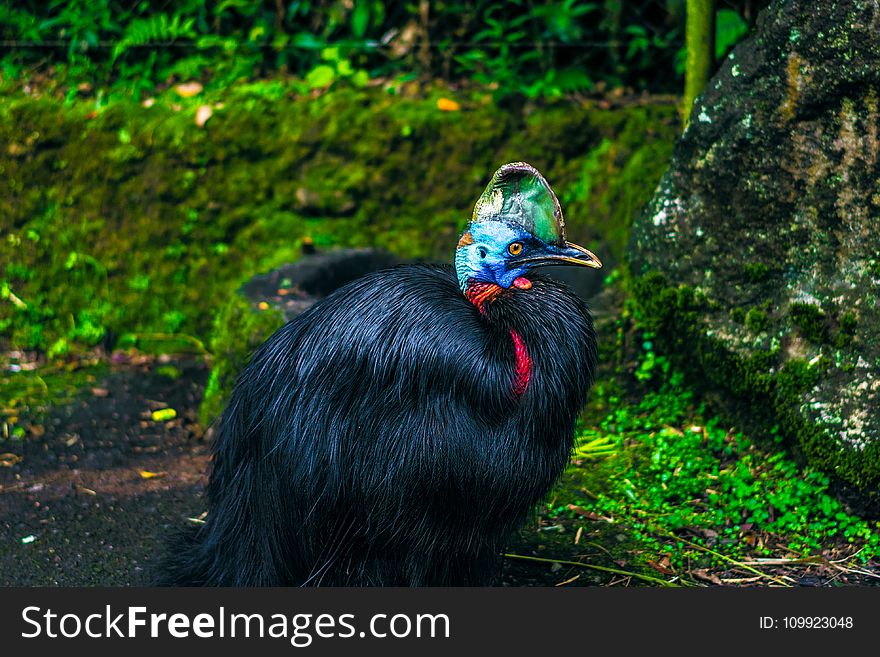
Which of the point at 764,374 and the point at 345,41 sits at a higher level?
the point at 345,41

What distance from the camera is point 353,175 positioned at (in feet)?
20.4

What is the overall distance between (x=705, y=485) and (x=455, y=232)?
224 cm

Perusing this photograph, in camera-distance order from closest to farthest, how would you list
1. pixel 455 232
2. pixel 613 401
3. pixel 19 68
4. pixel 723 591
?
pixel 723 591 < pixel 613 401 < pixel 455 232 < pixel 19 68

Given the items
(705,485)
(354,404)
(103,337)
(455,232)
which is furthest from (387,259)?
(354,404)

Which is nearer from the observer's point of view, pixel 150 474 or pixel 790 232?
pixel 790 232

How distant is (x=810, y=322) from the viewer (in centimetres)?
436

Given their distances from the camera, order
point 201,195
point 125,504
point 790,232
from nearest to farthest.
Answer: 1. point 790,232
2. point 125,504
3. point 201,195

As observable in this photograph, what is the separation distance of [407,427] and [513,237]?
25.1 inches

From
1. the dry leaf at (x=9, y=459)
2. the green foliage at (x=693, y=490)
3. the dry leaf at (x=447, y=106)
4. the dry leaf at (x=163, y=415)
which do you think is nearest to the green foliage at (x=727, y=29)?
the dry leaf at (x=447, y=106)

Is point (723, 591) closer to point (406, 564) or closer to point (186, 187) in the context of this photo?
point (406, 564)

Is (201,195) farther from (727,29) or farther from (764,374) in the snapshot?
(764,374)

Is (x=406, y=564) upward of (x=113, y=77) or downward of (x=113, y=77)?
downward

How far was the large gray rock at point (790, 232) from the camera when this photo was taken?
4.20m

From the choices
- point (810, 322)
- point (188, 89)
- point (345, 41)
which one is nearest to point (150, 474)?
point (188, 89)
